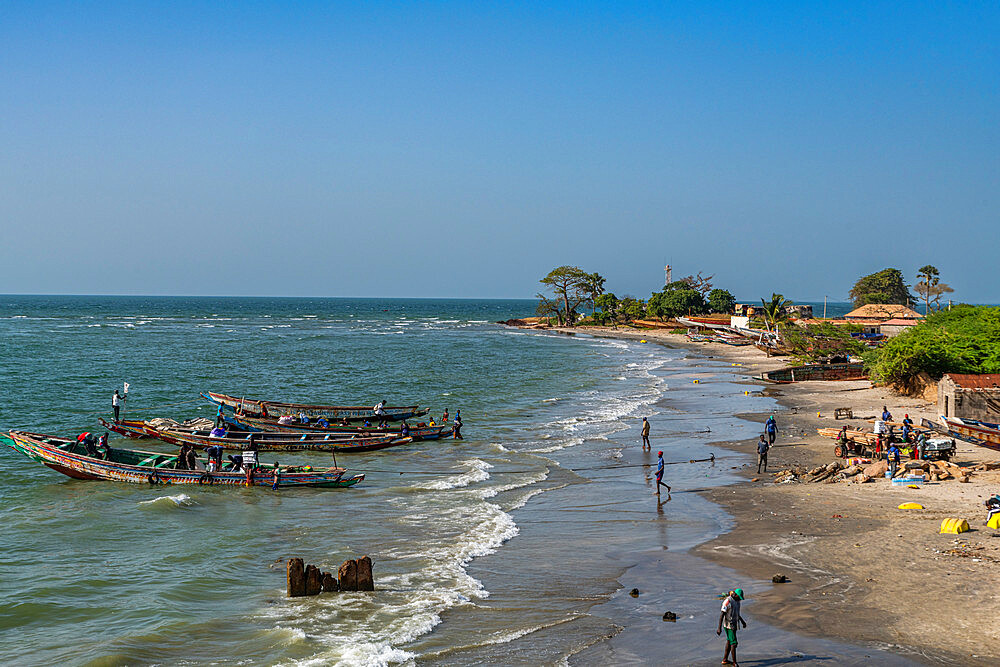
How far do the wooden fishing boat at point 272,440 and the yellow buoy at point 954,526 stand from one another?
25035 mm

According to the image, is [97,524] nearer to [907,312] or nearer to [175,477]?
[175,477]

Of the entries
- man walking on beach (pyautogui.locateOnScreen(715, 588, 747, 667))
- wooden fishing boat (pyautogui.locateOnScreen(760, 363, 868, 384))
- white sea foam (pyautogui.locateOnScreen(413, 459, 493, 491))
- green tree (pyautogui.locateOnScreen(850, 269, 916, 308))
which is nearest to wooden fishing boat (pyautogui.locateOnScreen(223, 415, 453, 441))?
white sea foam (pyautogui.locateOnScreen(413, 459, 493, 491))

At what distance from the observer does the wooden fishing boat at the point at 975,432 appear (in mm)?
28734

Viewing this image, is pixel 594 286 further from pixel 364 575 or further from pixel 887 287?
pixel 364 575

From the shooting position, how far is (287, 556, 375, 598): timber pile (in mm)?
17547

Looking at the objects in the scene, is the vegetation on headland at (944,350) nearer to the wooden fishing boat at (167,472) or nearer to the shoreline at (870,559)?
the shoreline at (870,559)

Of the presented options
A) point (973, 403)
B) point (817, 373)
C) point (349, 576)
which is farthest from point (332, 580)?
point (817, 373)

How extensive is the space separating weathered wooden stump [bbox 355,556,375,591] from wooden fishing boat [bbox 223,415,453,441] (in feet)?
68.0

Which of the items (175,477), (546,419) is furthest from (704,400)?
(175,477)

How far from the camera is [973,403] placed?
34719 millimetres

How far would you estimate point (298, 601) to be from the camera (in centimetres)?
1733

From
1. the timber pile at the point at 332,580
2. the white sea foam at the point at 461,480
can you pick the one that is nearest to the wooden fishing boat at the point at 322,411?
the white sea foam at the point at 461,480

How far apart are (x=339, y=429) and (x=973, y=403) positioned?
30676 millimetres

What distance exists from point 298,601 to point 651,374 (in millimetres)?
56291
